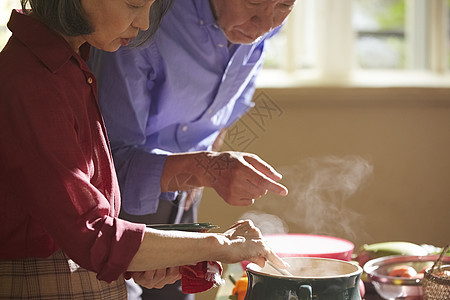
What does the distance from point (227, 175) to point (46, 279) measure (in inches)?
20.4

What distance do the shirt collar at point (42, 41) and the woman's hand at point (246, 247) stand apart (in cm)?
36

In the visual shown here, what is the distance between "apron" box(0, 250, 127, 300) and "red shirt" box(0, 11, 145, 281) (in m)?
0.02

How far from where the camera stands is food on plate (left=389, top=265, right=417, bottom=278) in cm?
132

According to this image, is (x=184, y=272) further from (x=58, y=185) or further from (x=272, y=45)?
(x=272, y=45)

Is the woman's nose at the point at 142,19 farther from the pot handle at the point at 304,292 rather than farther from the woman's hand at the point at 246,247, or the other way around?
the pot handle at the point at 304,292

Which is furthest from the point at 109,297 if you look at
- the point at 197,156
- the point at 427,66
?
the point at 427,66

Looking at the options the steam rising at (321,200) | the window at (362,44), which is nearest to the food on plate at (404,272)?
the steam rising at (321,200)

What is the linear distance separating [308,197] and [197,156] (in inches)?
20.1

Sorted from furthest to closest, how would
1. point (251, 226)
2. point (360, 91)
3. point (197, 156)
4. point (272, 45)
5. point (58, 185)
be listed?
point (272, 45), point (360, 91), point (197, 156), point (251, 226), point (58, 185)

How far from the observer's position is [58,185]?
0.89 metres

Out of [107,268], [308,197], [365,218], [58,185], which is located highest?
[58,185]

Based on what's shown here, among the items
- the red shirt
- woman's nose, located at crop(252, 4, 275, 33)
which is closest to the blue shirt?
woman's nose, located at crop(252, 4, 275, 33)

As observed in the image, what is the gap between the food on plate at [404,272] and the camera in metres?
1.32

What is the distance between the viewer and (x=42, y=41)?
99 centimetres
